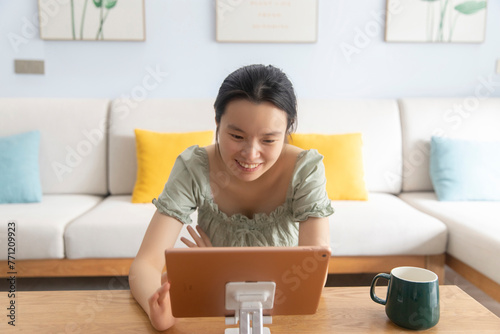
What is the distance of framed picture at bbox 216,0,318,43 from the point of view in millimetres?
2730

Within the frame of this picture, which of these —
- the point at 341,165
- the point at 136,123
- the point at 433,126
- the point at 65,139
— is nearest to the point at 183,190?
the point at 341,165

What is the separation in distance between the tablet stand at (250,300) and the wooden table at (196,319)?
0.11 m

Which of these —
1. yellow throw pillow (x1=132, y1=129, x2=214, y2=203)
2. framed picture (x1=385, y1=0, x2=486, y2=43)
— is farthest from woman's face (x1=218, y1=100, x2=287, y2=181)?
framed picture (x1=385, y1=0, x2=486, y2=43)

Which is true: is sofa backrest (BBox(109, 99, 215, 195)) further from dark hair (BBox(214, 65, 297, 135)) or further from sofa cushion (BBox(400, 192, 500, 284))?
dark hair (BBox(214, 65, 297, 135))

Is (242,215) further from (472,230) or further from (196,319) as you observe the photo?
(472,230)

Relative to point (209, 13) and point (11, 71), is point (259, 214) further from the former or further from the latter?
point (11, 71)

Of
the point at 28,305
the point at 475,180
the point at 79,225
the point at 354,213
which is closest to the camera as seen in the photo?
the point at 28,305

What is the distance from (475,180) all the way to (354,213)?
2.54 feet

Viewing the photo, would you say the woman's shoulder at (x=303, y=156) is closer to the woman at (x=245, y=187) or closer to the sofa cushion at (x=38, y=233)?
the woman at (x=245, y=187)

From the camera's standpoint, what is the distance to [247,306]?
2.26 feet

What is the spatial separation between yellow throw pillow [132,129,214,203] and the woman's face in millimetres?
1280

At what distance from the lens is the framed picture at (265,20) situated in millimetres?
2730

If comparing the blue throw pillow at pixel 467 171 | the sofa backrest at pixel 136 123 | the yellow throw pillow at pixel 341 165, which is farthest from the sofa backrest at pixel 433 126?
the sofa backrest at pixel 136 123

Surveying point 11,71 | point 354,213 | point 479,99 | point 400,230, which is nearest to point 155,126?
point 11,71
